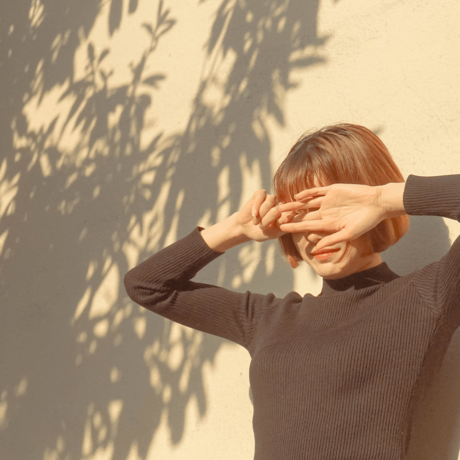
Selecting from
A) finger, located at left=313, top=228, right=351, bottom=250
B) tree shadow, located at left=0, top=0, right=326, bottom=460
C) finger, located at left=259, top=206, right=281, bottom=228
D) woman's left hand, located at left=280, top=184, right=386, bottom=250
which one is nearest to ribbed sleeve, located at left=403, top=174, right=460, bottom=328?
woman's left hand, located at left=280, top=184, right=386, bottom=250

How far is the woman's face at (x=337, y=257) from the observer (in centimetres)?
209

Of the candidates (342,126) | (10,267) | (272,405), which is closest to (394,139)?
(342,126)

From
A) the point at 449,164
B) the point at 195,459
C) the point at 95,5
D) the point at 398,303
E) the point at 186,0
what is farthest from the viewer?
the point at 95,5

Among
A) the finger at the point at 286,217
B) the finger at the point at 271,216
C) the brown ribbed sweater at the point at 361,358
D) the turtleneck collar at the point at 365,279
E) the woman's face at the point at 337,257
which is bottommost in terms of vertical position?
the brown ribbed sweater at the point at 361,358

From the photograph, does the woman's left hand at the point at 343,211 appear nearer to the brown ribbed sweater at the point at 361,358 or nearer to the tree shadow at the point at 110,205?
the brown ribbed sweater at the point at 361,358

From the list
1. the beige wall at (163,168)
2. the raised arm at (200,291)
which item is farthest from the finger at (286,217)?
the beige wall at (163,168)

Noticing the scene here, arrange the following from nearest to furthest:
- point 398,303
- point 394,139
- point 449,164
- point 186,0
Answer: point 398,303 → point 449,164 → point 394,139 → point 186,0

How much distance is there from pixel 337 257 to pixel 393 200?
0.30 metres

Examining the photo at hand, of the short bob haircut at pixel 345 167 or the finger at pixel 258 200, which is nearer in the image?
the short bob haircut at pixel 345 167

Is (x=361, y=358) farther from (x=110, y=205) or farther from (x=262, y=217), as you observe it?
(x=110, y=205)

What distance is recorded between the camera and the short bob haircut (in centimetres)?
211

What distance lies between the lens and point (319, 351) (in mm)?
2012

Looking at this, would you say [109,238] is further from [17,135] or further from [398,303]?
[398,303]

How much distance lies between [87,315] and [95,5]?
268cm
